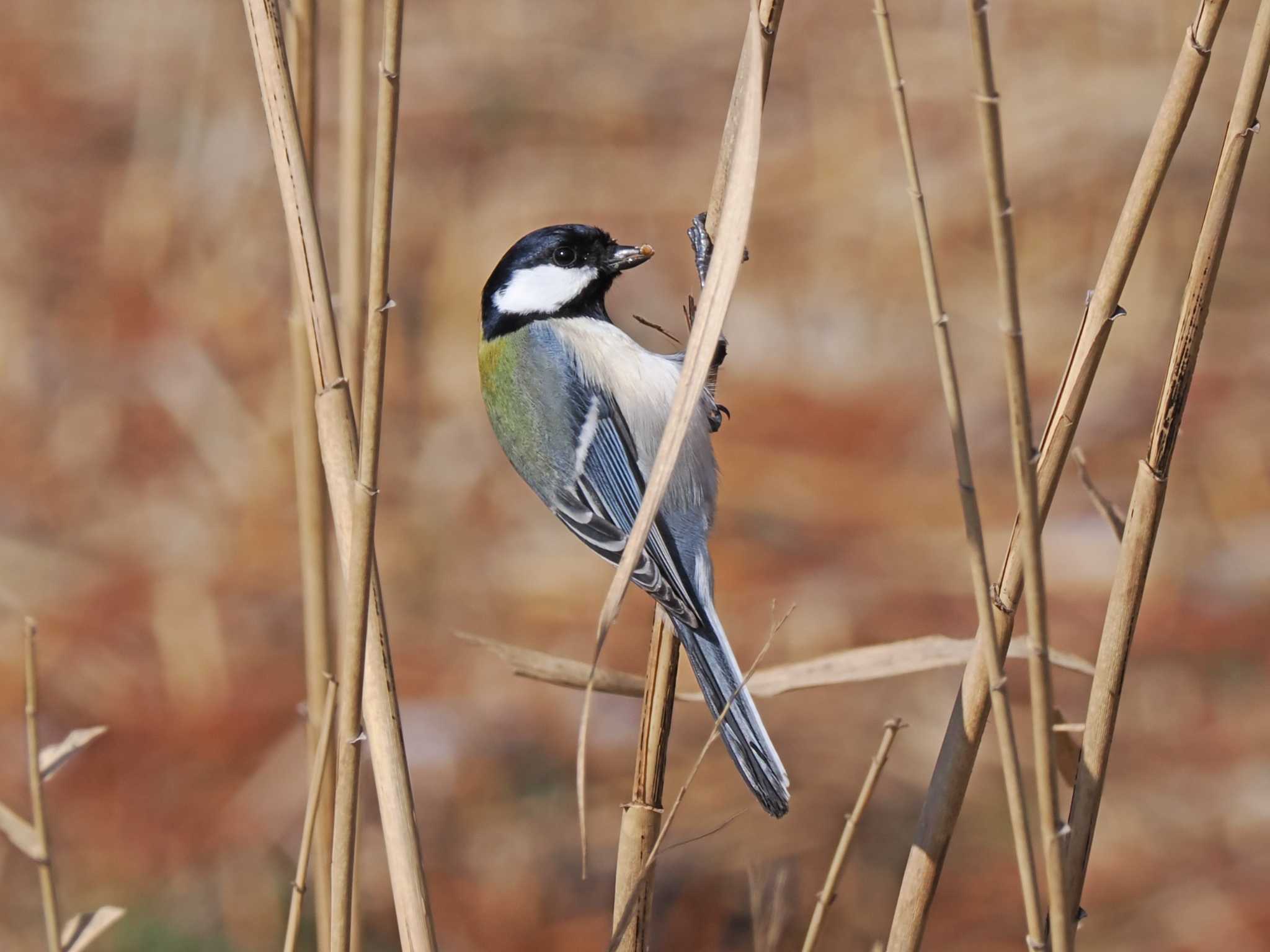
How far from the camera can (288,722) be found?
3432mm

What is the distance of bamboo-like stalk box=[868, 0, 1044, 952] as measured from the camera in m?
0.78

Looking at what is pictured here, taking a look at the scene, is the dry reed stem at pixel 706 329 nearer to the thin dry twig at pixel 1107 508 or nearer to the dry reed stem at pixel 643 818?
the dry reed stem at pixel 643 818

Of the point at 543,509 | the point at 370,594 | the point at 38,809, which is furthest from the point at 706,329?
the point at 543,509

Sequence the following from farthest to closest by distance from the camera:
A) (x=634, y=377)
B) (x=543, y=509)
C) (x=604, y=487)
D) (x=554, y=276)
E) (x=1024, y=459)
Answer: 1. (x=543, y=509)
2. (x=554, y=276)
3. (x=634, y=377)
4. (x=604, y=487)
5. (x=1024, y=459)

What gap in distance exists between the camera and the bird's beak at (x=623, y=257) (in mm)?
1769

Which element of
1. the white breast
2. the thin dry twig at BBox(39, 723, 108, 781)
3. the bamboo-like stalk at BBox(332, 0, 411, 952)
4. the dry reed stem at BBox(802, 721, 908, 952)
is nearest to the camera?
the bamboo-like stalk at BBox(332, 0, 411, 952)

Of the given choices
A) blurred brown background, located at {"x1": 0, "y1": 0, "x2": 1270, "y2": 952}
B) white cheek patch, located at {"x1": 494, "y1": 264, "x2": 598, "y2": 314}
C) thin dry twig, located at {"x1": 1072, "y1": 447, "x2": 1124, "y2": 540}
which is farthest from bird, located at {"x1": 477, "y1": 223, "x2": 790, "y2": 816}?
blurred brown background, located at {"x1": 0, "y1": 0, "x2": 1270, "y2": 952}

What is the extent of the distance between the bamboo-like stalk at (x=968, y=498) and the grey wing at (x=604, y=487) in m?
0.71

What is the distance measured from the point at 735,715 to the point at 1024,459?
521 mm

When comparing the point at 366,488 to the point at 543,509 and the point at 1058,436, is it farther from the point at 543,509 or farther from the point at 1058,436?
the point at 543,509

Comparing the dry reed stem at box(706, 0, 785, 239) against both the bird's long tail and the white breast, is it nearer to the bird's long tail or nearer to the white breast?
the bird's long tail

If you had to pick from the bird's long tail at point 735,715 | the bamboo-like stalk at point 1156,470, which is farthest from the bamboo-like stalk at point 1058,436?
the bird's long tail at point 735,715

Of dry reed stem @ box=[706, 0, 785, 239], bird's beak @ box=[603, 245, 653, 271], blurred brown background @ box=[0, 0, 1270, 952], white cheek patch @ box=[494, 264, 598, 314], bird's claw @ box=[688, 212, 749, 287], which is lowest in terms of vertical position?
blurred brown background @ box=[0, 0, 1270, 952]

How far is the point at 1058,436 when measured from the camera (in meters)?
0.91
